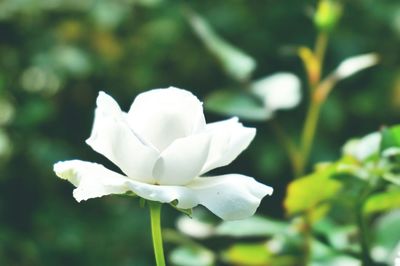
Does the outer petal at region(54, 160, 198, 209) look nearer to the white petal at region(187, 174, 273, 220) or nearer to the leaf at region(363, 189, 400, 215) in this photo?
the white petal at region(187, 174, 273, 220)

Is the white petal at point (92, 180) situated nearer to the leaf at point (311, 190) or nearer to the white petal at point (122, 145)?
the white petal at point (122, 145)

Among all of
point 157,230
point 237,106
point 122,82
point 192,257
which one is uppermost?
point 122,82

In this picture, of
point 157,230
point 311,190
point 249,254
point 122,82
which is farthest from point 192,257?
point 122,82

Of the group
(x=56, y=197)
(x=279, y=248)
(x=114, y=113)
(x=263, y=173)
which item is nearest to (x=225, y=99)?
(x=279, y=248)

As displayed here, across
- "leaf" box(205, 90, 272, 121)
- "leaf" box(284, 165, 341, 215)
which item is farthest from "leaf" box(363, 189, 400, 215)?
"leaf" box(205, 90, 272, 121)

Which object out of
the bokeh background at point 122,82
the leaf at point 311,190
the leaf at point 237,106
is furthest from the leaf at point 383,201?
the bokeh background at point 122,82

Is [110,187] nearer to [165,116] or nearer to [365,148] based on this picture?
[165,116]
